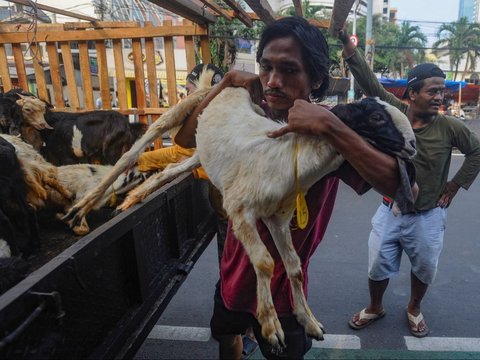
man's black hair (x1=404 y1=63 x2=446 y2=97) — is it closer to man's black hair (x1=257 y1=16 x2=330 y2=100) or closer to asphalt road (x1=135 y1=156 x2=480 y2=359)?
man's black hair (x1=257 y1=16 x2=330 y2=100)

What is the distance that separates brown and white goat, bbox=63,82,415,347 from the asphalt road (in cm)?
142

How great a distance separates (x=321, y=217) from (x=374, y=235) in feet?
5.09

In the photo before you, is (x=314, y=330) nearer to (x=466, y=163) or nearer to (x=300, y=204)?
(x=300, y=204)

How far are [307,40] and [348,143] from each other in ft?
1.54

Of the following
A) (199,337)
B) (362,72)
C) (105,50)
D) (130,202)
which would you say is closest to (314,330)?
(130,202)

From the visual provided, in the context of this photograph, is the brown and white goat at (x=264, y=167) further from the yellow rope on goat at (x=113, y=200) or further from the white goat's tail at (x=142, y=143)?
the yellow rope on goat at (x=113, y=200)

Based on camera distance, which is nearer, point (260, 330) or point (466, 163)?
point (260, 330)

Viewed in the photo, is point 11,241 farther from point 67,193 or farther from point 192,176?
point 192,176

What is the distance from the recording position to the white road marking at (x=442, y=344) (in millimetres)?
2684

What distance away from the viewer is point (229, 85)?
1646 mm

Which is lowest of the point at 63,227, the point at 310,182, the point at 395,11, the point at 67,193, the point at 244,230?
the point at 63,227

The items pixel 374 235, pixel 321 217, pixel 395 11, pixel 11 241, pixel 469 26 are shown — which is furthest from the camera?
pixel 395 11

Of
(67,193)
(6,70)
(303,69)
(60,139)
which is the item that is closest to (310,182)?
(303,69)

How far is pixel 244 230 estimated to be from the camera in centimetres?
136
